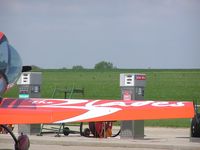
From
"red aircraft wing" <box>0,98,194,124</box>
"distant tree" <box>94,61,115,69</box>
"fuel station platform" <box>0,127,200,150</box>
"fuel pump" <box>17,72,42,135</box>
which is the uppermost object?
"distant tree" <box>94,61,115,69</box>

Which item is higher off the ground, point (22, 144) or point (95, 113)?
point (95, 113)

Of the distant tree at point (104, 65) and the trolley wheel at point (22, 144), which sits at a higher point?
the distant tree at point (104, 65)

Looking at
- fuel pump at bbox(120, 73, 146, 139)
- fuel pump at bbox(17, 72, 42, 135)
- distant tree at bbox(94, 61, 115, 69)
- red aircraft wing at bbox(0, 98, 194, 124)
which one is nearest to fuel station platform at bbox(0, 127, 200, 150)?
fuel pump at bbox(120, 73, 146, 139)

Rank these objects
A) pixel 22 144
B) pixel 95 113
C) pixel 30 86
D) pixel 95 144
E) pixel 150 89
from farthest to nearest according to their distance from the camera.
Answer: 1. pixel 150 89
2. pixel 30 86
3. pixel 95 144
4. pixel 22 144
5. pixel 95 113

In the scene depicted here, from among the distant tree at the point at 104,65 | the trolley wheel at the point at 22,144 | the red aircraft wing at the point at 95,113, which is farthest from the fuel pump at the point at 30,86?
the distant tree at the point at 104,65

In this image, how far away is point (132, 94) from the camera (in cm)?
1561

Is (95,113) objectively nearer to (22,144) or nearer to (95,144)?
(22,144)

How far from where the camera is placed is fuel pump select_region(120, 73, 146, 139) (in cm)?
1530

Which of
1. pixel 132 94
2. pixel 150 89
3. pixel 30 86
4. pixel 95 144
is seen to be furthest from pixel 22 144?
pixel 150 89

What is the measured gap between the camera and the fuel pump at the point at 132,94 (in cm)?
1530

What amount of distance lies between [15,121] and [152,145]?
497 centimetres

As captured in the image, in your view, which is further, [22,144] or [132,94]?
[132,94]

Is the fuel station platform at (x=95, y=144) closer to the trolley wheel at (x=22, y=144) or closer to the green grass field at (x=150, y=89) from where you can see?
the trolley wheel at (x=22, y=144)

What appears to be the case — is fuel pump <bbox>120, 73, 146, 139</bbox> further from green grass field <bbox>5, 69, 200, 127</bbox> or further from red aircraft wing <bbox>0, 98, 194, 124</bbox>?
green grass field <bbox>5, 69, 200, 127</bbox>
